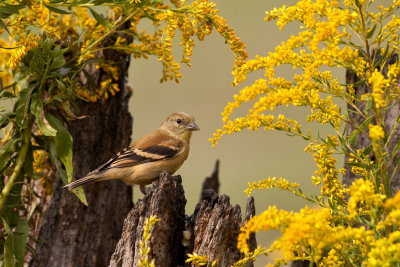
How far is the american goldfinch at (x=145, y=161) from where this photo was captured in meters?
6.39

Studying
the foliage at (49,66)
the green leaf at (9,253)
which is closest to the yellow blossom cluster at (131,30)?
the foliage at (49,66)

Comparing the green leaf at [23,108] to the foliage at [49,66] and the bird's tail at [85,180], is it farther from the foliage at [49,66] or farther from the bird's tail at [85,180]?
the bird's tail at [85,180]

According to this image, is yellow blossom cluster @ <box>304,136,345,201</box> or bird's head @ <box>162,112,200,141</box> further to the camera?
bird's head @ <box>162,112,200,141</box>

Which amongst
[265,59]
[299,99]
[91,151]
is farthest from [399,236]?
[91,151]

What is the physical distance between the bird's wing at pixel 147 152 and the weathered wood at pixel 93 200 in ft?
2.86

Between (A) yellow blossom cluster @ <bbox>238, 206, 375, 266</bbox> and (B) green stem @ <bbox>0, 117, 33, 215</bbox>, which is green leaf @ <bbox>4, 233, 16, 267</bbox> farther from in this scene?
(A) yellow blossom cluster @ <bbox>238, 206, 375, 266</bbox>

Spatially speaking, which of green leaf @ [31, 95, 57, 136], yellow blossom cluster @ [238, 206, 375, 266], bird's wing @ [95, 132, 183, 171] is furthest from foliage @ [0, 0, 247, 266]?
yellow blossom cluster @ [238, 206, 375, 266]

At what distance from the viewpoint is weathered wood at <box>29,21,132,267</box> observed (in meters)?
7.21

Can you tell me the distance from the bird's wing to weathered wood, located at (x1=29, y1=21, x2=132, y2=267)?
2.86 ft

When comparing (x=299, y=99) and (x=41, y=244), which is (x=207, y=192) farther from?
(x=41, y=244)

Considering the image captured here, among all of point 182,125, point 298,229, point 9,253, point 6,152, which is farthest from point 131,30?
point 298,229

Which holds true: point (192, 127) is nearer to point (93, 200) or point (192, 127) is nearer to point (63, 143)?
point (93, 200)

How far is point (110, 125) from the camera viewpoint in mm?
7605

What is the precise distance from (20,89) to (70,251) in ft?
7.46
